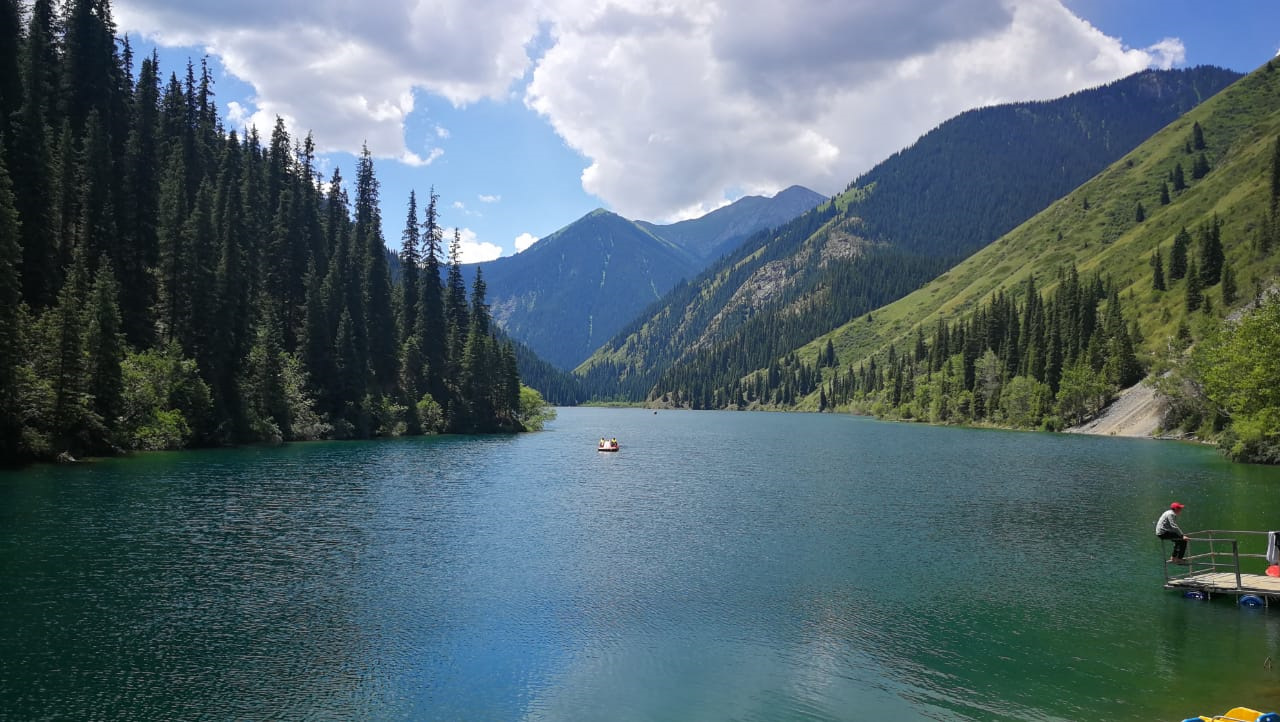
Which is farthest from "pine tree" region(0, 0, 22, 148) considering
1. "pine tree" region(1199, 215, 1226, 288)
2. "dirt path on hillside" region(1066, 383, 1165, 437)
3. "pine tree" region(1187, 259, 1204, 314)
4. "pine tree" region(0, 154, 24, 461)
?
"pine tree" region(1199, 215, 1226, 288)

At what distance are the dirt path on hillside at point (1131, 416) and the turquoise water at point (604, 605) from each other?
79939 millimetres

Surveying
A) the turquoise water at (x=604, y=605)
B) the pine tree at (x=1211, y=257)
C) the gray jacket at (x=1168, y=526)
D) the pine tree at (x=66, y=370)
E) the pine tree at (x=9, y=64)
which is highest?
the pine tree at (x=9, y=64)

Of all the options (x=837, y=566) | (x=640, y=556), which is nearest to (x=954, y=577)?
(x=837, y=566)

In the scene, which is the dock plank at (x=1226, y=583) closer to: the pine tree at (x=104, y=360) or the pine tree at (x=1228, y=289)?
the pine tree at (x=104, y=360)

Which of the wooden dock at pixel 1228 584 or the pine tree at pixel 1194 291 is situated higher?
the pine tree at pixel 1194 291

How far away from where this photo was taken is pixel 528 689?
23.0m

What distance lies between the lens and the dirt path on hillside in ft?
452

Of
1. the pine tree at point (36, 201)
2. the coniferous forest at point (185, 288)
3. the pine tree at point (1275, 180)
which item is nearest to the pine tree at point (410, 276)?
the coniferous forest at point (185, 288)

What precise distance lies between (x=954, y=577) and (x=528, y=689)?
79.9ft

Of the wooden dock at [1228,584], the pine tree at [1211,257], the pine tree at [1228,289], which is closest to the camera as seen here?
the wooden dock at [1228,584]

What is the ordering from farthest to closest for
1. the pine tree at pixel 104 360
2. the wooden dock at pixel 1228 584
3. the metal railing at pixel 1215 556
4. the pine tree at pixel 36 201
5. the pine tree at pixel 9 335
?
the pine tree at pixel 36 201, the pine tree at pixel 104 360, the pine tree at pixel 9 335, the metal railing at pixel 1215 556, the wooden dock at pixel 1228 584

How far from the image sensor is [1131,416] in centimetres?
14438

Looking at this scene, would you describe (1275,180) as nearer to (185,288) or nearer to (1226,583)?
(1226,583)

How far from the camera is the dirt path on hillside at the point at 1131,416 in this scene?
13788 cm
